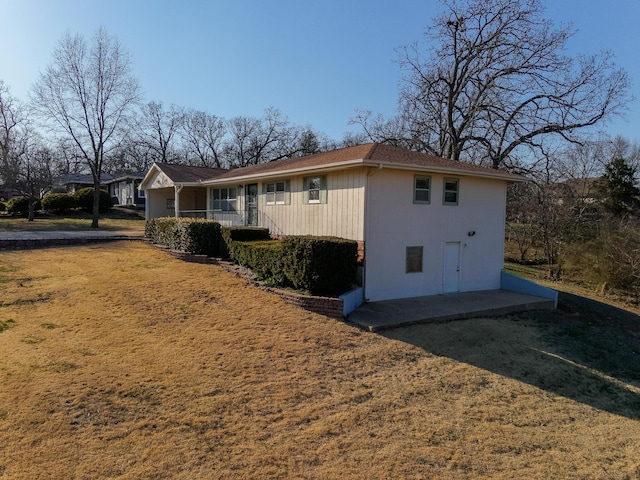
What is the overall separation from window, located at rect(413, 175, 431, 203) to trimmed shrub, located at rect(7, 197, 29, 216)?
95.7 feet

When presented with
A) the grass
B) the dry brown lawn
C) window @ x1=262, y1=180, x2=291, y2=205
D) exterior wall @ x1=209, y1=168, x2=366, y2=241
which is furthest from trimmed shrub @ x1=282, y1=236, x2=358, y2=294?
the grass

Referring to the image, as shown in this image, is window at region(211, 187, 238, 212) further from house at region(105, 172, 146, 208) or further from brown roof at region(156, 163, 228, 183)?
house at region(105, 172, 146, 208)

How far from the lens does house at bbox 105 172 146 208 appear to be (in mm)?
34562

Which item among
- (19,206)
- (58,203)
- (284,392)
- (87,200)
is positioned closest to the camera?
(284,392)

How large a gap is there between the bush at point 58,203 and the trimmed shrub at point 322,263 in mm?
27275

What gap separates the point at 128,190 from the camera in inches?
1412

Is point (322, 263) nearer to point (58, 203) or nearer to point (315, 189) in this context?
point (315, 189)

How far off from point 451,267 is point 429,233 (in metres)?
1.41

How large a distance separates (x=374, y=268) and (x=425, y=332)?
2436 mm

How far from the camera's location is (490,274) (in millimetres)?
13000

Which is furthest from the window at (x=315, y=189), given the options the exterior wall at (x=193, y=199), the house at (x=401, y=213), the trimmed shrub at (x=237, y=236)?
the exterior wall at (x=193, y=199)

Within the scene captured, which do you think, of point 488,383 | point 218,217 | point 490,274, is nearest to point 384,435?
point 488,383

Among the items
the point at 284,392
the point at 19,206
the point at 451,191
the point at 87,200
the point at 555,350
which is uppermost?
the point at 87,200

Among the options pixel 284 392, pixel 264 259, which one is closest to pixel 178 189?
pixel 264 259
